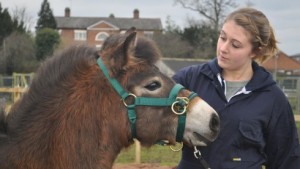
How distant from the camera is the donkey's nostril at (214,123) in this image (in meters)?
3.02

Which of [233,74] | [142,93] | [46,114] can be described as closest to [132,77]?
[142,93]

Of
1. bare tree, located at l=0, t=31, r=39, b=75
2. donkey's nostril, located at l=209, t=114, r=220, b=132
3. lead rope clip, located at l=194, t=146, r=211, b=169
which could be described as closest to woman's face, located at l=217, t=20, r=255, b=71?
donkey's nostril, located at l=209, t=114, r=220, b=132

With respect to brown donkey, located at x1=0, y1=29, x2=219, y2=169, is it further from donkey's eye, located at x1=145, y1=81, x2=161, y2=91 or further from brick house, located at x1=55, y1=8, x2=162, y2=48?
brick house, located at x1=55, y1=8, x2=162, y2=48

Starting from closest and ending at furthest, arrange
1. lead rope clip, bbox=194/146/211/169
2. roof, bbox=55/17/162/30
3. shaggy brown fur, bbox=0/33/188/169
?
1. shaggy brown fur, bbox=0/33/188/169
2. lead rope clip, bbox=194/146/211/169
3. roof, bbox=55/17/162/30

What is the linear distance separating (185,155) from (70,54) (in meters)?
1.27

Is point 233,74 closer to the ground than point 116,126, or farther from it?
farther from it

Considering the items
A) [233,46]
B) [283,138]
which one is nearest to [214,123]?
[233,46]

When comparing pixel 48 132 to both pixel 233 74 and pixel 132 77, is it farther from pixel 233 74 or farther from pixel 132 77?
pixel 233 74

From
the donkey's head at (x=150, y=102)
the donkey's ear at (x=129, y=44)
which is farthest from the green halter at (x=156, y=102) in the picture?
the donkey's ear at (x=129, y=44)

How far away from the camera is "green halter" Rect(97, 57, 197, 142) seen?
306 cm

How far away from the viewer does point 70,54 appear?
3.19m

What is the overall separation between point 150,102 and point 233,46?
0.82 m

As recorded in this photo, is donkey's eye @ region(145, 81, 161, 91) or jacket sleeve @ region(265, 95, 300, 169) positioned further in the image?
jacket sleeve @ region(265, 95, 300, 169)

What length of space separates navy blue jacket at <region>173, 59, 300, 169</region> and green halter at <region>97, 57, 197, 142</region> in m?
0.38
